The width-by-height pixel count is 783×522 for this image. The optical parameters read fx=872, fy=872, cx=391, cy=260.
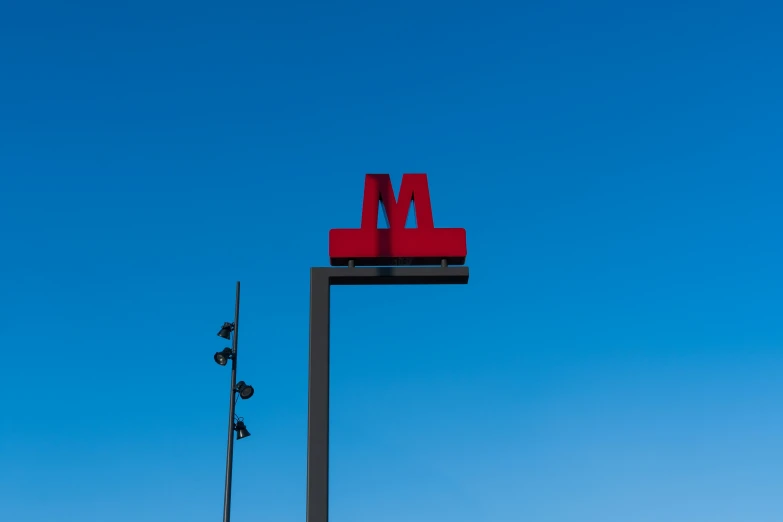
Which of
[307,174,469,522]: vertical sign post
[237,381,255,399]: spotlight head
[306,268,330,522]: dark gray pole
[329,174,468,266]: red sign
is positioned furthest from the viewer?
[237,381,255,399]: spotlight head

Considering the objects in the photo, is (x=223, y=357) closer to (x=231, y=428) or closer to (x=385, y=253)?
(x=231, y=428)

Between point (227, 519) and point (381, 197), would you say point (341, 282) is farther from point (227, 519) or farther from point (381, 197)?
point (227, 519)

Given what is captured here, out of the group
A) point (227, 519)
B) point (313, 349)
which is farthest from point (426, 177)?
point (227, 519)

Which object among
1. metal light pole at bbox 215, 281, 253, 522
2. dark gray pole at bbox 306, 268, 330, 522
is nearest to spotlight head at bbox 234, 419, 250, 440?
metal light pole at bbox 215, 281, 253, 522

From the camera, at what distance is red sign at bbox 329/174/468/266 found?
40.7ft

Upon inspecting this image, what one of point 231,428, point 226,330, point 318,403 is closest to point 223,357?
point 226,330

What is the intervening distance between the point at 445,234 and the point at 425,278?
700mm

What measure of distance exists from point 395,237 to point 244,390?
692 centimetres

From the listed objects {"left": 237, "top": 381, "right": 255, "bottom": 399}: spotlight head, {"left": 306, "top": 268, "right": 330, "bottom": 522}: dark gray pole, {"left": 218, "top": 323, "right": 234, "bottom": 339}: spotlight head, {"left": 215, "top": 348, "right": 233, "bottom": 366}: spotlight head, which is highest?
{"left": 218, "top": 323, "right": 234, "bottom": 339}: spotlight head

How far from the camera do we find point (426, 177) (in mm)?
13039

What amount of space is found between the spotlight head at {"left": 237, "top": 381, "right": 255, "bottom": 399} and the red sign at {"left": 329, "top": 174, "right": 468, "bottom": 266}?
250 inches

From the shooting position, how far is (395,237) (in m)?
12.5

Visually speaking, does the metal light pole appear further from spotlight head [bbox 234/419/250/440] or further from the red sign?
the red sign

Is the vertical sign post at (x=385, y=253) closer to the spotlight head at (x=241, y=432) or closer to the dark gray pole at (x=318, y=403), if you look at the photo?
the dark gray pole at (x=318, y=403)
